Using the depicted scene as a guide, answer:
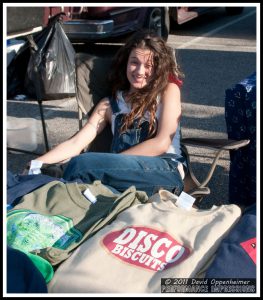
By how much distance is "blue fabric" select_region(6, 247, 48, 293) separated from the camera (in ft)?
7.06

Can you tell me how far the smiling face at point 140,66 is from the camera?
144 inches

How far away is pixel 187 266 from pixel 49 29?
2.69m

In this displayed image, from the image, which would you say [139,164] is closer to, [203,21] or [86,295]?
[86,295]

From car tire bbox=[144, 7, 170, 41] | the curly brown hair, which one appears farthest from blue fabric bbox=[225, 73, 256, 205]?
car tire bbox=[144, 7, 170, 41]

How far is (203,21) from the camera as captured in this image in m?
11.9

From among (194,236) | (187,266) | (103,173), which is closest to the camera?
(187,266)

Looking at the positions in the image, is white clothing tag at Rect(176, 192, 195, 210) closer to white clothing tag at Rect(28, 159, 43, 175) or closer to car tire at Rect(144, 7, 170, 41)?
white clothing tag at Rect(28, 159, 43, 175)

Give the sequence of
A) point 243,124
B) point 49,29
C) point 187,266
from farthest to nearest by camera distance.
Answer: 1. point 49,29
2. point 243,124
3. point 187,266

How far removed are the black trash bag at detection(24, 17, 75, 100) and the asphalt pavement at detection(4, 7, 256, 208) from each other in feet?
2.18

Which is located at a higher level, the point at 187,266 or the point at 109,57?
the point at 109,57

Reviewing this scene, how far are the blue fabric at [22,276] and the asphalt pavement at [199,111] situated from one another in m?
2.09

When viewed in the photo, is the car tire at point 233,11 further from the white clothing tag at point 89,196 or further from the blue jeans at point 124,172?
the white clothing tag at point 89,196

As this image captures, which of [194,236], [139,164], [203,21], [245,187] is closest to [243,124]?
[245,187]

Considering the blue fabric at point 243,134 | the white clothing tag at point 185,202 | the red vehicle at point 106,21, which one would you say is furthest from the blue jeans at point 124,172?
the red vehicle at point 106,21
